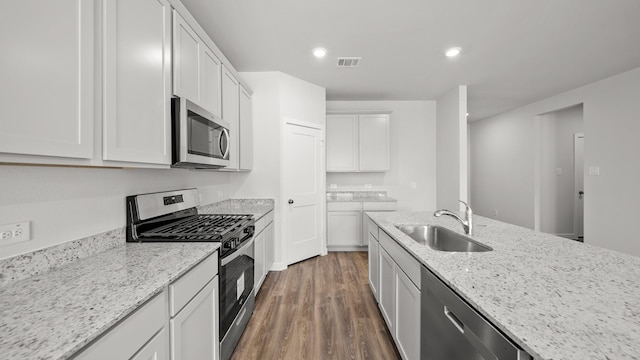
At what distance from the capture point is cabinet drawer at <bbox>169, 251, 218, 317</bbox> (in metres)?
1.00

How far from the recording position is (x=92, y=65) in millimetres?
943

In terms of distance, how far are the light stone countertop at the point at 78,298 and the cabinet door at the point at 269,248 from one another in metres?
1.59

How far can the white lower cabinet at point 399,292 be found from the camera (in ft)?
4.23

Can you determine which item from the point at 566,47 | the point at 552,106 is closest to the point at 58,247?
the point at 566,47

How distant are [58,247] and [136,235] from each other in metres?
0.42

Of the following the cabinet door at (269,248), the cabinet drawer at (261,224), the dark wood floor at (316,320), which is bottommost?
the dark wood floor at (316,320)

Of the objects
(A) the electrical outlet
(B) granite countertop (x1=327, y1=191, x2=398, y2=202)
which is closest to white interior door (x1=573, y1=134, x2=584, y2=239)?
(B) granite countertop (x1=327, y1=191, x2=398, y2=202)

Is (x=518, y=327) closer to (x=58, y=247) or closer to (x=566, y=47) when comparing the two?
(x=58, y=247)

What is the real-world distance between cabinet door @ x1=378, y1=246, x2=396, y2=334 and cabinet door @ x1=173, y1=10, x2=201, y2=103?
1.86m

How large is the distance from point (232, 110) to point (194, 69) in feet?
2.67

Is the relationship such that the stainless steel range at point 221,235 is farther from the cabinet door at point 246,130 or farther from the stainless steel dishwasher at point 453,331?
the stainless steel dishwasher at point 453,331

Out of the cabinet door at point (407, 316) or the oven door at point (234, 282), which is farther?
the oven door at point (234, 282)

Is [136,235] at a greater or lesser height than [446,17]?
lesser

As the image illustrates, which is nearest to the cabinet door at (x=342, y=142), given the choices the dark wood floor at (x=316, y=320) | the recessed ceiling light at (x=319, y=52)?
the recessed ceiling light at (x=319, y=52)
